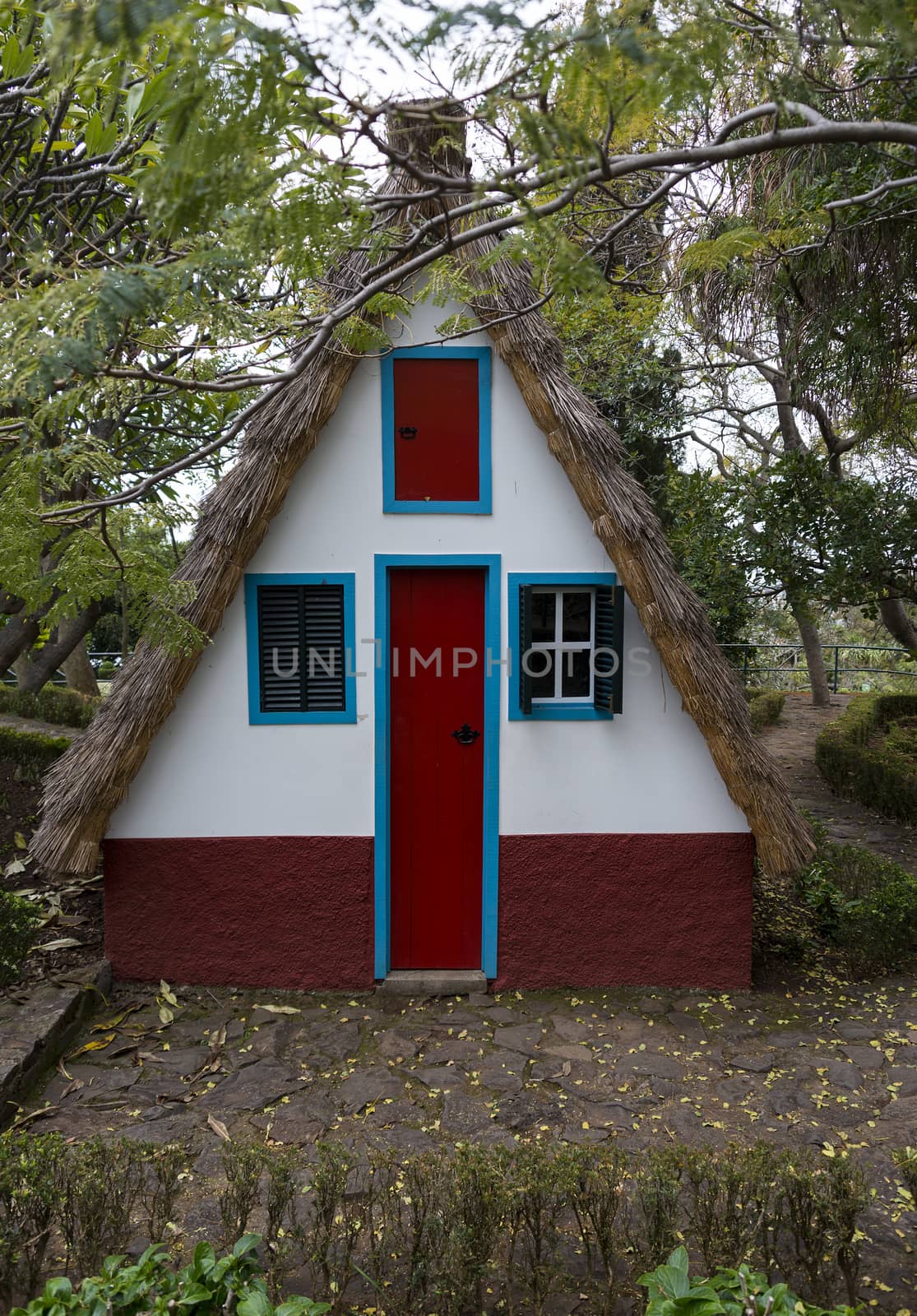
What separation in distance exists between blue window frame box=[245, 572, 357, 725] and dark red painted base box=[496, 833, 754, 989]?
1.29 meters

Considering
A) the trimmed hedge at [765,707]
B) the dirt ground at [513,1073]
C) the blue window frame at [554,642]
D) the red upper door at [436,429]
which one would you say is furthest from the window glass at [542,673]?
the trimmed hedge at [765,707]

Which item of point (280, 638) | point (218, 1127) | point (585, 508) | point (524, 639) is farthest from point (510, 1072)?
point (585, 508)

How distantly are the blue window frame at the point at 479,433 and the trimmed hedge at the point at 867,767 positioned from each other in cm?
657

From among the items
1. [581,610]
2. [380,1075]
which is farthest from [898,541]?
[380,1075]

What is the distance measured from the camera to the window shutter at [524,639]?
5.20 meters

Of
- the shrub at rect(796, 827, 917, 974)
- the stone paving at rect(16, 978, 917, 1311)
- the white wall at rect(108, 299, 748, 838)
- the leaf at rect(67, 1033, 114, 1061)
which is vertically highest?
the white wall at rect(108, 299, 748, 838)

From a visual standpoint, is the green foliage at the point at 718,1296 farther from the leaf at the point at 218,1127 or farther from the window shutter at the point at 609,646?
the window shutter at the point at 609,646

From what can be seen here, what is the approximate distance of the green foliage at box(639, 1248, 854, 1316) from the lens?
2.20 metres

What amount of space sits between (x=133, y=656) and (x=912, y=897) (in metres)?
4.93

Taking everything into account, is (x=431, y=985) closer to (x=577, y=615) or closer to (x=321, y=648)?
(x=321, y=648)

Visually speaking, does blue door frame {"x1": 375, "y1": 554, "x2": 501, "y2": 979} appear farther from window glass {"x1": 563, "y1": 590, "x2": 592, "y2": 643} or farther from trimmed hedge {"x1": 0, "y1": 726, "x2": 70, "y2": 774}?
trimmed hedge {"x1": 0, "y1": 726, "x2": 70, "y2": 774}

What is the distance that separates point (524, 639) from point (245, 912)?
2266 mm

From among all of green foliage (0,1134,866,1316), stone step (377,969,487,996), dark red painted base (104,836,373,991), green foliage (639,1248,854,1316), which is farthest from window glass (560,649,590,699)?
green foliage (639,1248,854,1316)

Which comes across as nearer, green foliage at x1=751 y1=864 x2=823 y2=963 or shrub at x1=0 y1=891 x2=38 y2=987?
shrub at x1=0 y1=891 x2=38 y2=987
